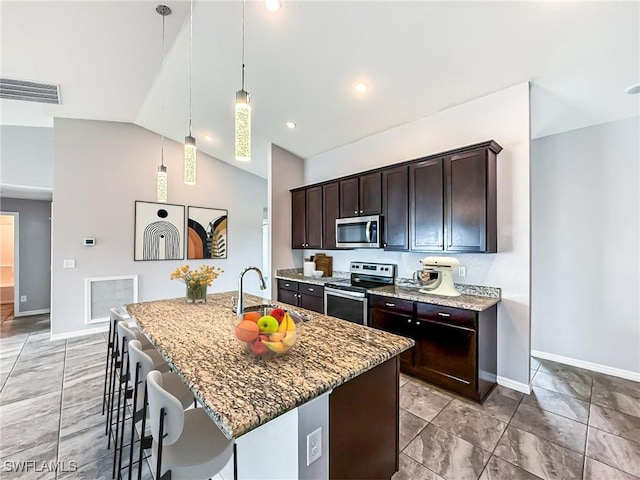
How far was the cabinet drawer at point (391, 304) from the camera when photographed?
279 cm

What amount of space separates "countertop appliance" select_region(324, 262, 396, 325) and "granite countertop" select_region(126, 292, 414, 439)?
1334mm

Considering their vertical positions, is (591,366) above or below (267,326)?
below

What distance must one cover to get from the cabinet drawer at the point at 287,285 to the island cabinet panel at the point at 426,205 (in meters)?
1.94

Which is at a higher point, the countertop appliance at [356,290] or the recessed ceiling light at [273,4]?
the recessed ceiling light at [273,4]

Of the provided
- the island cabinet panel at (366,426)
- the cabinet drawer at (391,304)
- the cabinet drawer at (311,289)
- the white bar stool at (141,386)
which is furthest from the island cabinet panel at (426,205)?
the white bar stool at (141,386)

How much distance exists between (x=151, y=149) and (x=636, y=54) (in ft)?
19.5

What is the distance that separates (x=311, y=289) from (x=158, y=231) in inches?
118

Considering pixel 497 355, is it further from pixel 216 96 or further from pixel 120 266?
pixel 120 266

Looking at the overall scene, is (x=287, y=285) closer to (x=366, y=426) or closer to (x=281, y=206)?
(x=281, y=206)

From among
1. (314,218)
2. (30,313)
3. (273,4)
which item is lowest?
(30,313)

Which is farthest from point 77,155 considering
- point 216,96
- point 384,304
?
point 384,304

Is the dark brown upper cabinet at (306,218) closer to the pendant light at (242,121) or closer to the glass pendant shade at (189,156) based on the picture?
the glass pendant shade at (189,156)

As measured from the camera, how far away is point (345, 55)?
2.55 metres

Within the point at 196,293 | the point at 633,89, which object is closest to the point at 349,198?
the point at 196,293
